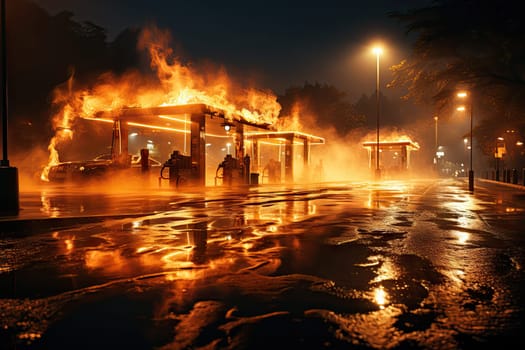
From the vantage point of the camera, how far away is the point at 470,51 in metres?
24.8

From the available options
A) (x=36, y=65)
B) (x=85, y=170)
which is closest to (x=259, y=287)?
(x=85, y=170)

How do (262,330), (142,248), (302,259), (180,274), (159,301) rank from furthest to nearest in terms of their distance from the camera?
(142,248) → (302,259) → (180,274) → (159,301) → (262,330)

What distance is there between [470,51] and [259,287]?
970 inches

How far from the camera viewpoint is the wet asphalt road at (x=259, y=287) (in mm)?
3029

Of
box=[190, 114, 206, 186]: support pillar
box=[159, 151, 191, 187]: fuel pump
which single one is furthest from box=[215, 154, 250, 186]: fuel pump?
box=[159, 151, 191, 187]: fuel pump

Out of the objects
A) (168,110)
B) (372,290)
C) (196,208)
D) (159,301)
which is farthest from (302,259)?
(168,110)

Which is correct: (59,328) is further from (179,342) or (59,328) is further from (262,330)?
(262,330)

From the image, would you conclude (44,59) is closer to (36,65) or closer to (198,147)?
(36,65)

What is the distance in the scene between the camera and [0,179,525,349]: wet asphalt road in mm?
3029

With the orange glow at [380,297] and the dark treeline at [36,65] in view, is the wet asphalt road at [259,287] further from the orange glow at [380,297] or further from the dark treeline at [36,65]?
the dark treeline at [36,65]

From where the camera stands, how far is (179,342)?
2.89 metres

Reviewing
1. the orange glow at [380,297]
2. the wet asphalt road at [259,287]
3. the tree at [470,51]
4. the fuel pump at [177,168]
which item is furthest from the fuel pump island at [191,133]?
the orange glow at [380,297]

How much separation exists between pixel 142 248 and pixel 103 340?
3.39 meters

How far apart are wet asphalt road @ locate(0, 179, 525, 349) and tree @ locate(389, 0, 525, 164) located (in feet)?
59.0
